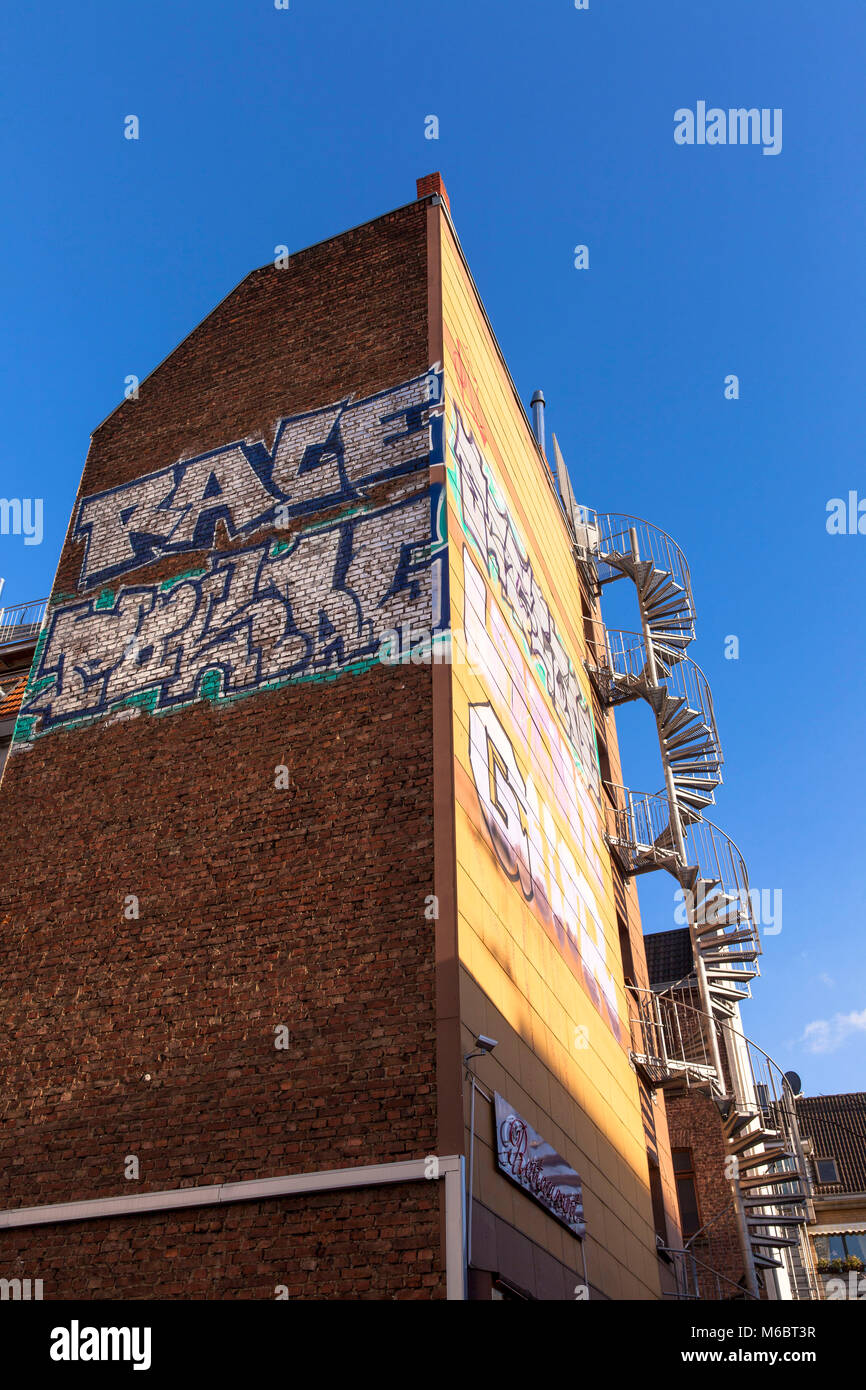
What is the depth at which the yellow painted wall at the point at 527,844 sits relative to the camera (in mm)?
12656

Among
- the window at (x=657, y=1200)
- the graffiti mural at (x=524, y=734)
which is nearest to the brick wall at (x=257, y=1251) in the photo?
the graffiti mural at (x=524, y=734)

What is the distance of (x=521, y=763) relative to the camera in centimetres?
1584

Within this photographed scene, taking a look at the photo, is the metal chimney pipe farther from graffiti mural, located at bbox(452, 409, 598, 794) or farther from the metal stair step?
the metal stair step

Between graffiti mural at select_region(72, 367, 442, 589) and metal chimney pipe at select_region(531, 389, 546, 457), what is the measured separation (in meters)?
12.1

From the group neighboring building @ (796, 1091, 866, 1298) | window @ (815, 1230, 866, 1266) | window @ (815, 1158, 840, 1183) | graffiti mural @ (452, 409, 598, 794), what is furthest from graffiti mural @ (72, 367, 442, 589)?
window @ (815, 1158, 840, 1183)

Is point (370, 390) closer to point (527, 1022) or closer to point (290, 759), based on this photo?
point (290, 759)

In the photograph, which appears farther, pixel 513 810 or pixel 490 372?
pixel 490 372

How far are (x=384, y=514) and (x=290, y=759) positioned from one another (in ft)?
12.1

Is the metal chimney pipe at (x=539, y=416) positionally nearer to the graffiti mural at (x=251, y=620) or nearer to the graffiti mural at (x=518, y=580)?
the graffiti mural at (x=518, y=580)

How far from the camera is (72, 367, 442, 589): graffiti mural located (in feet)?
51.5

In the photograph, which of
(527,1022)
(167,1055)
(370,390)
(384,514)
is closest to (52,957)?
(167,1055)

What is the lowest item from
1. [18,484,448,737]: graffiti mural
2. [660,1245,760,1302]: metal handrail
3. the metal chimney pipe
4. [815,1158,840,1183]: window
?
[660,1245,760,1302]: metal handrail

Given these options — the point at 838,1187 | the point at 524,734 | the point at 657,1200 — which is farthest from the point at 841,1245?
the point at 524,734

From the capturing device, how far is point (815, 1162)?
1766 inches
